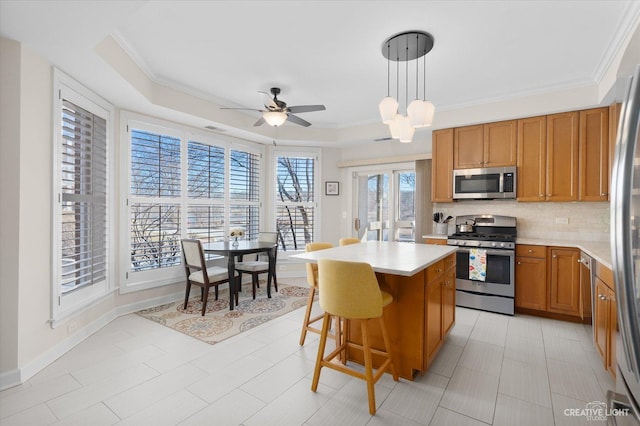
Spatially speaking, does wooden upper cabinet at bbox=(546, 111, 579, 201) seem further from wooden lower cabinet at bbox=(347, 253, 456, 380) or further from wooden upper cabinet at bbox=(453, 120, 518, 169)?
wooden lower cabinet at bbox=(347, 253, 456, 380)

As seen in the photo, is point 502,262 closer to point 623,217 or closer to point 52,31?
point 623,217

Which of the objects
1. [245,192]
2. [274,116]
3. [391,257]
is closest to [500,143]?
[391,257]

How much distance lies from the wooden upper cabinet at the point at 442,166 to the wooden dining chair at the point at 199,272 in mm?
3194

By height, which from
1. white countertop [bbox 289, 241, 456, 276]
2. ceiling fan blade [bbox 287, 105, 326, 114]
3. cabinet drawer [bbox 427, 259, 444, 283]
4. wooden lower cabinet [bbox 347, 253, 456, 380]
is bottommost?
wooden lower cabinet [bbox 347, 253, 456, 380]

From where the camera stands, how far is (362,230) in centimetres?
581

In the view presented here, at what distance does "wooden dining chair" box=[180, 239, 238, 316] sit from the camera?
3.64 metres

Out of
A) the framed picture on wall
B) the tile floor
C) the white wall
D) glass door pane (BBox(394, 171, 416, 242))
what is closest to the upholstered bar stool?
the tile floor

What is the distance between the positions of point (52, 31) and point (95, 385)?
2522mm

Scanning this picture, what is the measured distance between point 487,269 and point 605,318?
1.63m

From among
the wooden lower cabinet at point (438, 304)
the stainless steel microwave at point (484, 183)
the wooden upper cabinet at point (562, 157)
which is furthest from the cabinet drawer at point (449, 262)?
the wooden upper cabinet at point (562, 157)

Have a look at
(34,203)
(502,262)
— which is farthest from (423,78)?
(34,203)

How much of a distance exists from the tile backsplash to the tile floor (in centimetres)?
142

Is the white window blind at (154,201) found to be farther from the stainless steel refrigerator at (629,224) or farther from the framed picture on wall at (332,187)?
the stainless steel refrigerator at (629,224)

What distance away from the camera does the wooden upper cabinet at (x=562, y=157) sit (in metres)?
3.63
